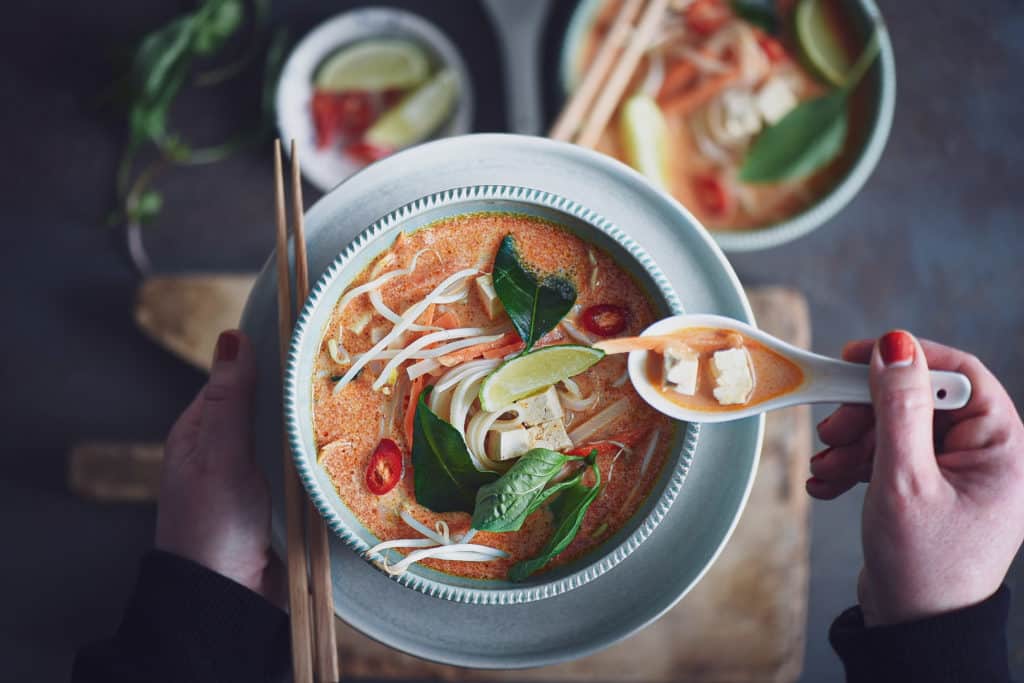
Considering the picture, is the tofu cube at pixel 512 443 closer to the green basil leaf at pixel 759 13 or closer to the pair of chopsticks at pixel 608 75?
the pair of chopsticks at pixel 608 75

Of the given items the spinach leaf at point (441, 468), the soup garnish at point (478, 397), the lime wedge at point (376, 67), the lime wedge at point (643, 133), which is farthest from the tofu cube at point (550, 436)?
the lime wedge at point (376, 67)

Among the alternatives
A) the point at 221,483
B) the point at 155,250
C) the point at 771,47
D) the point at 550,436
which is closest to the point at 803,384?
the point at 550,436

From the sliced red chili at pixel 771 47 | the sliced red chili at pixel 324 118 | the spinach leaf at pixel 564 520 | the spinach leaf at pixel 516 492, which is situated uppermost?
the sliced red chili at pixel 771 47

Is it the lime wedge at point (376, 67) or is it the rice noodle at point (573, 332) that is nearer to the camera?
the rice noodle at point (573, 332)

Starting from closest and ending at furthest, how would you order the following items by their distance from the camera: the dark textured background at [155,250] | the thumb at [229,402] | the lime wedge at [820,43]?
the thumb at [229,402]
the lime wedge at [820,43]
the dark textured background at [155,250]

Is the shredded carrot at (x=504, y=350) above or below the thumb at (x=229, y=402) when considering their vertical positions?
above

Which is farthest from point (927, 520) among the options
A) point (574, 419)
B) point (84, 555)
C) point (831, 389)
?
point (84, 555)
